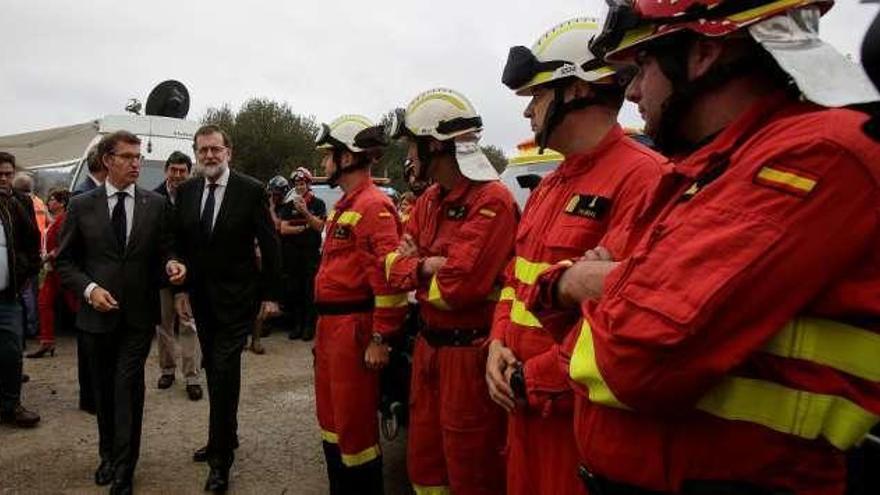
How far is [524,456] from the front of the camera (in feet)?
7.52

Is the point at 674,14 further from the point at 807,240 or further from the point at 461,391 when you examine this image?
the point at 461,391

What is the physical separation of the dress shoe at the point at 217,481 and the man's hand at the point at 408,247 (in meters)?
2.03

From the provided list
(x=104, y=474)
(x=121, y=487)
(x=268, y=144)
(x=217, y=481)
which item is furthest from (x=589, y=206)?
(x=268, y=144)

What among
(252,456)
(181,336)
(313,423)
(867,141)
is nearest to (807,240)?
(867,141)

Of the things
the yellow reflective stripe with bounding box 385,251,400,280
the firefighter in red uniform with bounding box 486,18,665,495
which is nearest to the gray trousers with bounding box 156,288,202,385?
the yellow reflective stripe with bounding box 385,251,400,280

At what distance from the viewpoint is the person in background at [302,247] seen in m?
9.16

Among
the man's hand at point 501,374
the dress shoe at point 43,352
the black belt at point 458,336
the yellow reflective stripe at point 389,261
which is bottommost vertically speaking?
the dress shoe at point 43,352

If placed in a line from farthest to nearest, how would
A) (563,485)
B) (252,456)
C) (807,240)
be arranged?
(252,456) → (563,485) → (807,240)

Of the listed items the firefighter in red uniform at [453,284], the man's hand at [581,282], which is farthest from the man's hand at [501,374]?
the firefighter in red uniform at [453,284]

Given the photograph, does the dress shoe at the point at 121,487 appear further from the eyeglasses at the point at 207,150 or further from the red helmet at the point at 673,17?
the red helmet at the point at 673,17

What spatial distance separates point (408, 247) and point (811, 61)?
2.40 metres

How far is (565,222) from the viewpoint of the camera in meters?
2.31

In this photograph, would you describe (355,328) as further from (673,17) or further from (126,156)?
(673,17)

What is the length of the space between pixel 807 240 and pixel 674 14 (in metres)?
0.58
